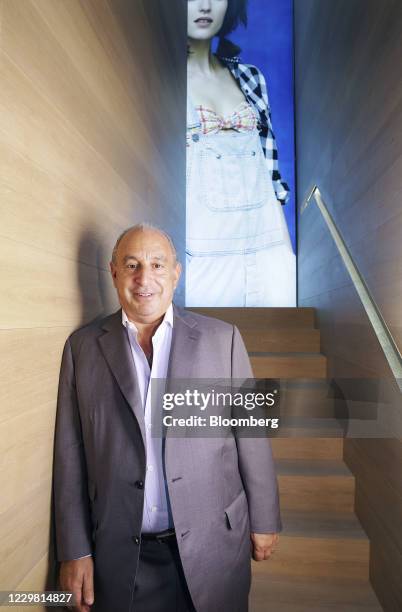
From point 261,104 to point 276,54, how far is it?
643mm

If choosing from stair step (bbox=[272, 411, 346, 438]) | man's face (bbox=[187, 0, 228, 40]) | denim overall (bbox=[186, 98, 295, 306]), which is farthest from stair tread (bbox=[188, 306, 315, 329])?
man's face (bbox=[187, 0, 228, 40])

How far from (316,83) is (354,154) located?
165cm

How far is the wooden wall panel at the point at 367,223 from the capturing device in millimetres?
1692

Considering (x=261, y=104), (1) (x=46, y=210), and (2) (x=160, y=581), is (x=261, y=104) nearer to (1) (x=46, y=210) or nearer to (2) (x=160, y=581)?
(1) (x=46, y=210)

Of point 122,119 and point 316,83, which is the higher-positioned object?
point 316,83

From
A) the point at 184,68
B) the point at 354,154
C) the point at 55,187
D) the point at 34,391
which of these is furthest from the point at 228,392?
the point at 184,68

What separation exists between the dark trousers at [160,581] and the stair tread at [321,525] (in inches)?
33.7

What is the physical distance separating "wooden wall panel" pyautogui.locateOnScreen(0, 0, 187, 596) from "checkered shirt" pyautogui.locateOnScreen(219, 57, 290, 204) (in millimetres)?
3174

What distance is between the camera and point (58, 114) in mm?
1151

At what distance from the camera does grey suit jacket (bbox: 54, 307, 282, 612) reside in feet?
3.78

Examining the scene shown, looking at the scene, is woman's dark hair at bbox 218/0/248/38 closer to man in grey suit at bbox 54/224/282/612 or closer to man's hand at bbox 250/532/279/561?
man in grey suit at bbox 54/224/282/612

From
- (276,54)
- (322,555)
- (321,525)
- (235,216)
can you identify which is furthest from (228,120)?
(322,555)

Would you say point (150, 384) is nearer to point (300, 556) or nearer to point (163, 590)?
point (163, 590)

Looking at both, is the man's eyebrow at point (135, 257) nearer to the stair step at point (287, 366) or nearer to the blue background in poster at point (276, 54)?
the stair step at point (287, 366)
